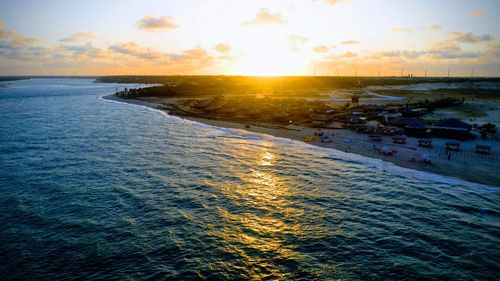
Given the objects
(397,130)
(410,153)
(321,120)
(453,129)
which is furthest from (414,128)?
(321,120)

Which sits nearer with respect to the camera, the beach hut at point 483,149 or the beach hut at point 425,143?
the beach hut at point 483,149

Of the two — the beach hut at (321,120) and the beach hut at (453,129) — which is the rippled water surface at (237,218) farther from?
the beach hut at (453,129)

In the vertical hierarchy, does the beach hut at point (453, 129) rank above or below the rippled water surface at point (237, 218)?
above

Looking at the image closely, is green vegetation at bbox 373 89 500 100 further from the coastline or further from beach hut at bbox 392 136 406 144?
beach hut at bbox 392 136 406 144

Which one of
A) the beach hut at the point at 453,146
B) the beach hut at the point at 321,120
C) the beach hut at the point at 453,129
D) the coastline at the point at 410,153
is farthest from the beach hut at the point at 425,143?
the beach hut at the point at 321,120

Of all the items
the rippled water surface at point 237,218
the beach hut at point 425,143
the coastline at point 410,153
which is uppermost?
the beach hut at point 425,143

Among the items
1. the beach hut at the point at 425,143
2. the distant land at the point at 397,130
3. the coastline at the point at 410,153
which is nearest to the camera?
the coastline at the point at 410,153

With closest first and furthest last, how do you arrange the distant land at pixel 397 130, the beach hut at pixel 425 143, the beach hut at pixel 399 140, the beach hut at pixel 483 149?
the distant land at pixel 397 130
the beach hut at pixel 483 149
the beach hut at pixel 425 143
the beach hut at pixel 399 140
